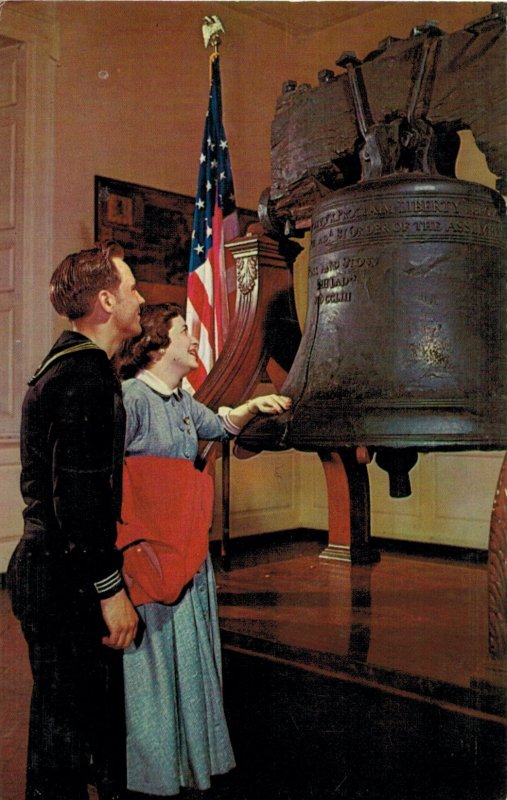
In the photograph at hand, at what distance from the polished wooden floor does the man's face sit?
0.90m

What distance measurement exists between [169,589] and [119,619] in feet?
0.72

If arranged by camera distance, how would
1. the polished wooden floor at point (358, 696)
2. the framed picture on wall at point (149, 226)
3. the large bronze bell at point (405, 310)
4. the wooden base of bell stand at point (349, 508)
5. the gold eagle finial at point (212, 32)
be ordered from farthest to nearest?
the framed picture on wall at point (149, 226) < the gold eagle finial at point (212, 32) < the wooden base of bell stand at point (349, 508) < the large bronze bell at point (405, 310) < the polished wooden floor at point (358, 696)

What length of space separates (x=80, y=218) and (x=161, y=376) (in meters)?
3.19

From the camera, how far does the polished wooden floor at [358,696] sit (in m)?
1.73

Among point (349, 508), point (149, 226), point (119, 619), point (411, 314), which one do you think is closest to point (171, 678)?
point (119, 619)

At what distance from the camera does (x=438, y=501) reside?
18.3 feet

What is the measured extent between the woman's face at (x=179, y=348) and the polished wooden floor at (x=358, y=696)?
2.41 feet

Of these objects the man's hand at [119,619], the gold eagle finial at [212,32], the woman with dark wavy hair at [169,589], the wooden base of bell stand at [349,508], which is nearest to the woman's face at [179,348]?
the woman with dark wavy hair at [169,589]

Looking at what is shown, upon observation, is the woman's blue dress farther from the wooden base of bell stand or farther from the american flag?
the american flag

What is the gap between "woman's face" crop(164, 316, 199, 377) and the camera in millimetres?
1905

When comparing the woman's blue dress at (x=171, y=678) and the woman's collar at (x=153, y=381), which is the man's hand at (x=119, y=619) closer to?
the woman's blue dress at (x=171, y=678)

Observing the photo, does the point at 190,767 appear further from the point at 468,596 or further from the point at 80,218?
the point at 80,218

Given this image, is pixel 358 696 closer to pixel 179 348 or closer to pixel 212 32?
pixel 179 348

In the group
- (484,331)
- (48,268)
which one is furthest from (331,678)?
(48,268)
